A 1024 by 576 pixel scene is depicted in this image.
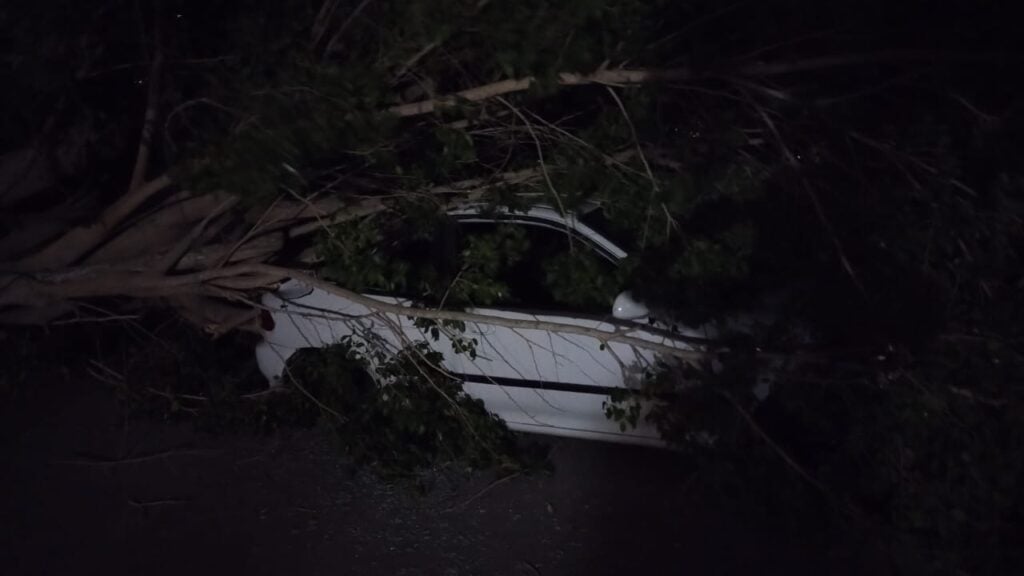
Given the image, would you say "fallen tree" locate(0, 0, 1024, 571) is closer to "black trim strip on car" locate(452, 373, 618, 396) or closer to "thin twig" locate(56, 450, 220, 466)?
"black trim strip on car" locate(452, 373, 618, 396)

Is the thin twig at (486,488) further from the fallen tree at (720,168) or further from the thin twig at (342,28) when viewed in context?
the thin twig at (342,28)

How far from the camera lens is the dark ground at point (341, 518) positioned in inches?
225

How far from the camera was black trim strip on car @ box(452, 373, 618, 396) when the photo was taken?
624cm

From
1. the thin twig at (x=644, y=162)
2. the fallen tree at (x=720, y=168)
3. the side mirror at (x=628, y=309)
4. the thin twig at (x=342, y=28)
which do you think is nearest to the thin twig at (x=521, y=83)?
the fallen tree at (x=720, y=168)

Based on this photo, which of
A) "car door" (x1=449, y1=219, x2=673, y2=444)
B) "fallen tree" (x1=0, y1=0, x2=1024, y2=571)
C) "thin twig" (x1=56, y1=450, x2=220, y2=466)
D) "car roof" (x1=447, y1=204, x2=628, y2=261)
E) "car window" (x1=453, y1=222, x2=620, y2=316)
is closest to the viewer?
"fallen tree" (x1=0, y1=0, x2=1024, y2=571)

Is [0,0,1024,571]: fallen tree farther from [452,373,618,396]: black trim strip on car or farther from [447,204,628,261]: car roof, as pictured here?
[452,373,618,396]: black trim strip on car

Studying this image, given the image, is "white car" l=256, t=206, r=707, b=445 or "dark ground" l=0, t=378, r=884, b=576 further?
"white car" l=256, t=206, r=707, b=445

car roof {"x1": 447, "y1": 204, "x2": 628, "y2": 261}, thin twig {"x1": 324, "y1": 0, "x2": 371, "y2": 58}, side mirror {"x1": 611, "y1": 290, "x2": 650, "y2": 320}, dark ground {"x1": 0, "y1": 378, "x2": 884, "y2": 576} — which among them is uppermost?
thin twig {"x1": 324, "y1": 0, "x2": 371, "y2": 58}

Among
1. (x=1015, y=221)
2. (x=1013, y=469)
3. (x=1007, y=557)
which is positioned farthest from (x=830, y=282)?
(x=1007, y=557)

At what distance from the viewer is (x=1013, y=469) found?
205 inches

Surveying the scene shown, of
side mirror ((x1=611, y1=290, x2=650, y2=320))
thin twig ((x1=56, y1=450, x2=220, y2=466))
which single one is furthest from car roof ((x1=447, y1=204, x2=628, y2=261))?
thin twig ((x1=56, y1=450, x2=220, y2=466))

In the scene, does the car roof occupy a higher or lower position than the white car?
higher

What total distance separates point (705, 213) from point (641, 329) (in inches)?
29.7

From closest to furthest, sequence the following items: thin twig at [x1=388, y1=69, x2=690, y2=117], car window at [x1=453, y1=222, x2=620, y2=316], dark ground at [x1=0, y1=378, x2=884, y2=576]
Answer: thin twig at [x1=388, y1=69, x2=690, y2=117] → dark ground at [x1=0, y1=378, x2=884, y2=576] → car window at [x1=453, y1=222, x2=620, y2=316]
